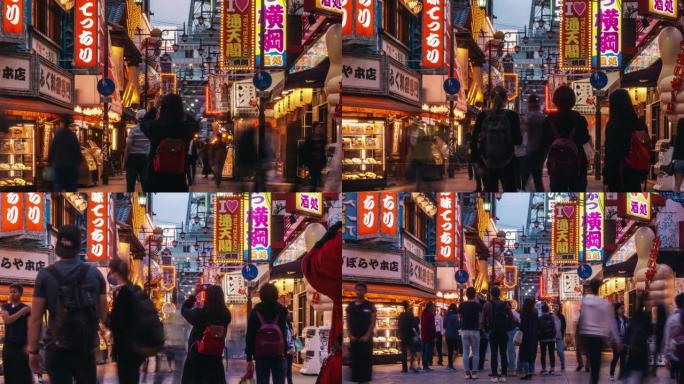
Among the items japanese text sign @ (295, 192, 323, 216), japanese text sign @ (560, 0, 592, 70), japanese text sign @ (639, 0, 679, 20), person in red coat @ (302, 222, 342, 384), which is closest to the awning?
japanese text sign @ (295, 192, 323, 216)

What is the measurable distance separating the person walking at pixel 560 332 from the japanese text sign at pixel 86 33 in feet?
15.1

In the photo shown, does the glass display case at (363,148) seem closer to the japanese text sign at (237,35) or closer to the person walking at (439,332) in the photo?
the japanese text sign at (237,35)

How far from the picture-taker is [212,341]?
461 inches

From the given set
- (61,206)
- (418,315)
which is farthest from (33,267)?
(418,315)

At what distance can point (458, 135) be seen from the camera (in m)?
12.0

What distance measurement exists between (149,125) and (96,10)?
1076 millimetres

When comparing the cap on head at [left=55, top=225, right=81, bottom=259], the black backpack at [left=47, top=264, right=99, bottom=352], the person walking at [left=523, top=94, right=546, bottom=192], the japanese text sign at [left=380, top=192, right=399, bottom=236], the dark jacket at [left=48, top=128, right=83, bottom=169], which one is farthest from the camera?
the japanese text sign at [left=380, top=192, right=399, bottom=236]

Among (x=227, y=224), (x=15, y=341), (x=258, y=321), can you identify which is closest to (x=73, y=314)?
(x=15, y=341)

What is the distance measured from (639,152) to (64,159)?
480 centimetres

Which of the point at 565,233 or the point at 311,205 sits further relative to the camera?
the point at 565,233

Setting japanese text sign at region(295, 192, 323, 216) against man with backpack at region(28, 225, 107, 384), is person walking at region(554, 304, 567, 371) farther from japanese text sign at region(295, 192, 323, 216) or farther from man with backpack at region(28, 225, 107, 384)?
man with backpack at region(28, 225, 107, 384)

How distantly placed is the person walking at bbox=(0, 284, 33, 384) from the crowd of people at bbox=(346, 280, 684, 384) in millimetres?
2746

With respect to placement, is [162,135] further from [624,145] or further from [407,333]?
[624,145]

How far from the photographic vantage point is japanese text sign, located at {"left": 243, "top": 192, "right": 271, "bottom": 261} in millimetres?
12359
